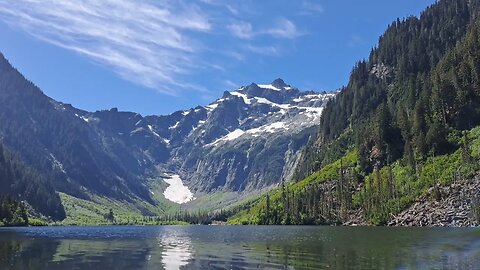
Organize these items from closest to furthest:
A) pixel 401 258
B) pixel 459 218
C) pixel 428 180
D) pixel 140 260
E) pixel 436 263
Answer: pixel 436 263 → pixel 401 258 → pixel 140 260 → pixel 459 218 → pixel 428 180

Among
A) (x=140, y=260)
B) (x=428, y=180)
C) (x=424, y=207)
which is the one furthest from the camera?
(x=428, y=180)

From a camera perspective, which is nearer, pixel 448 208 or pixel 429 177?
pixel 448 208

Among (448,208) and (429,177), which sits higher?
(429,177)

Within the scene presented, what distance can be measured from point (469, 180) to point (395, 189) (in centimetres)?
3632

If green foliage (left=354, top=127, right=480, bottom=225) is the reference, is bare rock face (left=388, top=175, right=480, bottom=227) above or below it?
below

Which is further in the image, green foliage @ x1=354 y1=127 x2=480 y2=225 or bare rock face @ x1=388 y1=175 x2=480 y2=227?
green foliage @ x1=354 y1=127 x2=480 y2=225

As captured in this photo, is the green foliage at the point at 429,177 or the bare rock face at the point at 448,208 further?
the green foliage at the point at 429,177

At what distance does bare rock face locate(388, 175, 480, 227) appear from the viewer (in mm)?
150000

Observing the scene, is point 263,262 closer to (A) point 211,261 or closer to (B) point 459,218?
(A) point 211,261

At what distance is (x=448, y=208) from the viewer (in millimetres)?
158000

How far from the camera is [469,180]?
529ft

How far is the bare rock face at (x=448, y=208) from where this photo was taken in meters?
150

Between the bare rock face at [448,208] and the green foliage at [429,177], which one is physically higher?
Result: the green foliage at [429,177]

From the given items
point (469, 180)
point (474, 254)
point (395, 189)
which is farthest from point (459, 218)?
point (474, 254)
